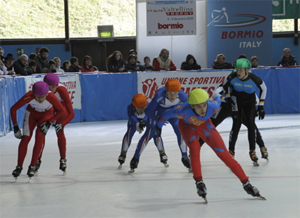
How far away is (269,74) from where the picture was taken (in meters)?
15.0

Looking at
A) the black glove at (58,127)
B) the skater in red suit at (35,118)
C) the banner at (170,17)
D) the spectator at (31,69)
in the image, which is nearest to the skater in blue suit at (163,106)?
the black glove at (58,127)

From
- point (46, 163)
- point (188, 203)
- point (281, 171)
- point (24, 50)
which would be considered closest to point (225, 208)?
point (188, 203)

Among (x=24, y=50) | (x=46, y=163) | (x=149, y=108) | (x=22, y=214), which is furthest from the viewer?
(x=24, y=50)

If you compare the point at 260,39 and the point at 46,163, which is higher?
the point at 260,39

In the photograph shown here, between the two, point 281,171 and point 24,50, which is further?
point 24,50

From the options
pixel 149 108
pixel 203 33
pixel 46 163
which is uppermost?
pixel 203 33

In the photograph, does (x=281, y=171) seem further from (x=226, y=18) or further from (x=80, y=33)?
(x=80, y=33)

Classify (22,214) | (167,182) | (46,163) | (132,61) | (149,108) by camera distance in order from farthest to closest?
(132,61) → (46,163) → (149,108) → (167,182) → (22,214)

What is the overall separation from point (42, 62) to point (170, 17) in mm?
3842

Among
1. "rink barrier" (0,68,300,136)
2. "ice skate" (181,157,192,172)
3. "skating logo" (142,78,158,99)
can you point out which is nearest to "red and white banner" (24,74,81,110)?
"rink barrier" (0,68,300,136)

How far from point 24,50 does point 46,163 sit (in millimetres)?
13537

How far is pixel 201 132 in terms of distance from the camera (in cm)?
604

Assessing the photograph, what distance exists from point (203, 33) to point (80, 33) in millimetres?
6750

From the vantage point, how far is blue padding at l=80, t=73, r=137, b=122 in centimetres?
1411
